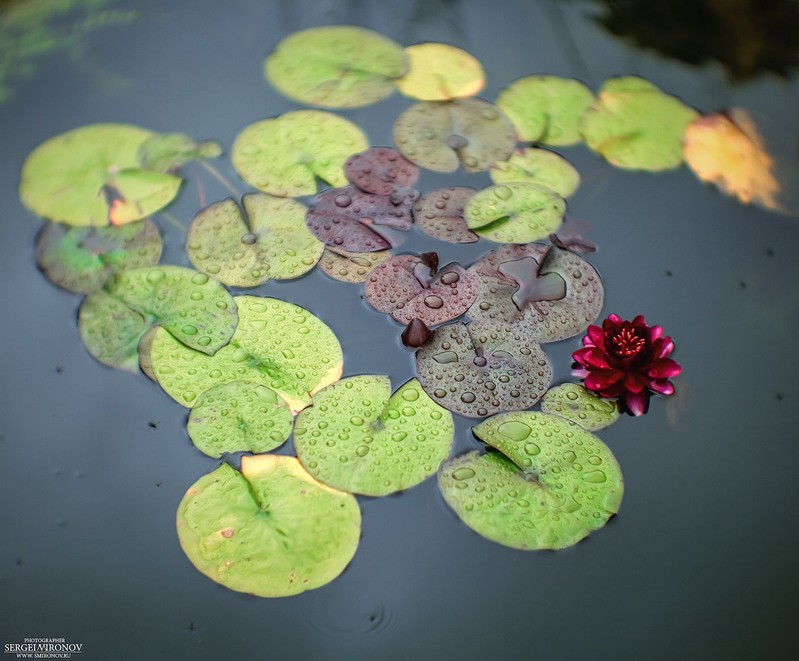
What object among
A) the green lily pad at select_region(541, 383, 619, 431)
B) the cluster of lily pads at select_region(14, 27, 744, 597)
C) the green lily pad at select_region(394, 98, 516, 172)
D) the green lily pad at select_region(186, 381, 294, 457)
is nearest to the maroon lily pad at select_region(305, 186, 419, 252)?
the cluster of lily pads at select_region(14, 27, 744, 597)

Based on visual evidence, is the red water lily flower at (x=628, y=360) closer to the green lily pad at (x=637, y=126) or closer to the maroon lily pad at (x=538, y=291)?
the maroon lily pad at (x=538, y=291)

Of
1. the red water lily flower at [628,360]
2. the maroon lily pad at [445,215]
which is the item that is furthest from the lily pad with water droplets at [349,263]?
the red water lily flower at [628,360]

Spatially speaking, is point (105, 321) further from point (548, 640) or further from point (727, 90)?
point (727, 90)

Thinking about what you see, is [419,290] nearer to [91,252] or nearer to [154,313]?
[154,313]

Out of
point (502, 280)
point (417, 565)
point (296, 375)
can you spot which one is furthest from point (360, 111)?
point (417, 565)

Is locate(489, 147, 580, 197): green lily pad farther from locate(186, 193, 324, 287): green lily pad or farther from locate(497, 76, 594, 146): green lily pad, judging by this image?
locate(186, 193, 324, 287): green lily pad

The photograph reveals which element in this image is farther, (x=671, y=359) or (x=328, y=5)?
(x=328, y=5)

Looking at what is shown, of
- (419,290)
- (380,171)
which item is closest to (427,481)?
(419,290)
